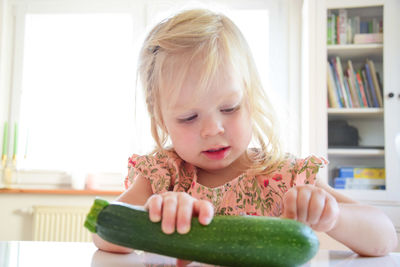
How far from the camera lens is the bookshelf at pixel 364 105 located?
2.03 meters

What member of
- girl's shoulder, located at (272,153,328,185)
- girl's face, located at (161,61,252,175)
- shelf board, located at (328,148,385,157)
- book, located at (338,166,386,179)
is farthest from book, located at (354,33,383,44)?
girl's face, located at (161,61,252,175)

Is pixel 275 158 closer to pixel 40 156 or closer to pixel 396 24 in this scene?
pixel 396 24

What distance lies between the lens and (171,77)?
2.47 feet

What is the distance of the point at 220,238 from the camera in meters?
0.41

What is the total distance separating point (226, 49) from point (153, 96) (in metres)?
0.21

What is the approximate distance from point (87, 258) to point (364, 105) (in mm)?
1965

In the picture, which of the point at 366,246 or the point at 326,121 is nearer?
the point at 366,246

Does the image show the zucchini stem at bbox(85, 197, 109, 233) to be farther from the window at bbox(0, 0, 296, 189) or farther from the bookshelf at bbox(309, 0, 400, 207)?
the window at bbox(0, 0, 296, 189)

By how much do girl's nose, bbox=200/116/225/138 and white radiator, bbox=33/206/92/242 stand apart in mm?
2132

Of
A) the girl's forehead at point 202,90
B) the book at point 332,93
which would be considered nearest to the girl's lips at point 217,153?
the girl's forehead at point 202,90

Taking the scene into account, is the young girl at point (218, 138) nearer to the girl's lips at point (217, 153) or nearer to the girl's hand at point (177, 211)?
the girl's lips at point (217, 153)

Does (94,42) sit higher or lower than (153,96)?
higher

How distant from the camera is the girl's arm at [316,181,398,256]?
0.63 metres

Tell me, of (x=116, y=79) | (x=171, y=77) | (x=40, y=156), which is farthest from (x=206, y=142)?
(x=40, y=156)
